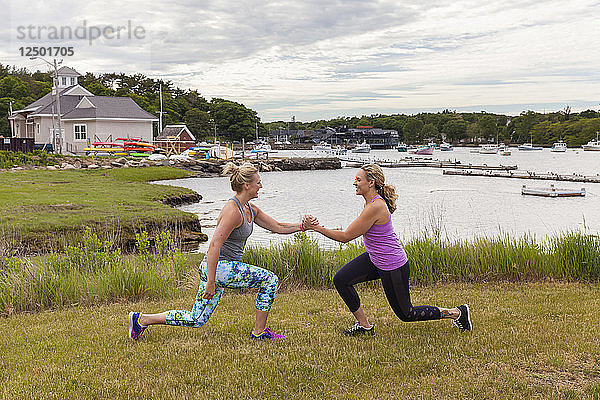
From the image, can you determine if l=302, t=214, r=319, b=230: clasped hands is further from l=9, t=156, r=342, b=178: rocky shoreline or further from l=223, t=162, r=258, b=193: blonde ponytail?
l=9, t=156, r=342, b=178: rocky shoreline

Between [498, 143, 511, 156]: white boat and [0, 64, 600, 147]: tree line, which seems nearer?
[0, 64, 600, 147]: tree line

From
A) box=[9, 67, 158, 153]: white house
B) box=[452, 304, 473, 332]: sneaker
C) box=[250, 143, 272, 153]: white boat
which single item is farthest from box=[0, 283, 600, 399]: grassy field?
box=[250, 143, 272, 153]: white boat

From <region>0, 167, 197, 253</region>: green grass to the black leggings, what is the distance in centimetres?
768

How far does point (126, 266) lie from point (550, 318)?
20.9ft

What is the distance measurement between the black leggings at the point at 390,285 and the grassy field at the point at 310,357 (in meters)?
0.28

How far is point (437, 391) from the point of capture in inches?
190

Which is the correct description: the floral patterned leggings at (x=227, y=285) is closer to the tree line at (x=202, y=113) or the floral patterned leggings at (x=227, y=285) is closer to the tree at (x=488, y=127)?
the tree line at (x=202, y=113)

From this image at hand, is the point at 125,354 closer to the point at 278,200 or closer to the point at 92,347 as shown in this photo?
the point at 92,347

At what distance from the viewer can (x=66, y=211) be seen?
2028 cm

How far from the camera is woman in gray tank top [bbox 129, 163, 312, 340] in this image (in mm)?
5633

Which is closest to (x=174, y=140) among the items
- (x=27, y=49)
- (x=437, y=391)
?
(x=27, y=49)

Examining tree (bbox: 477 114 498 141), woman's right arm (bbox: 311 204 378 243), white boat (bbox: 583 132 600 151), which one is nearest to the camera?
woman's right arm (bbox: 311 204 378 243)

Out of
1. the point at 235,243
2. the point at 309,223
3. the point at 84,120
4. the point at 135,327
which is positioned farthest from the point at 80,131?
the point at 235,243

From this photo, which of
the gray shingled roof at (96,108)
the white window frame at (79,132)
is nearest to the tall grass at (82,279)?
the gray shingled roof at (96,108)
